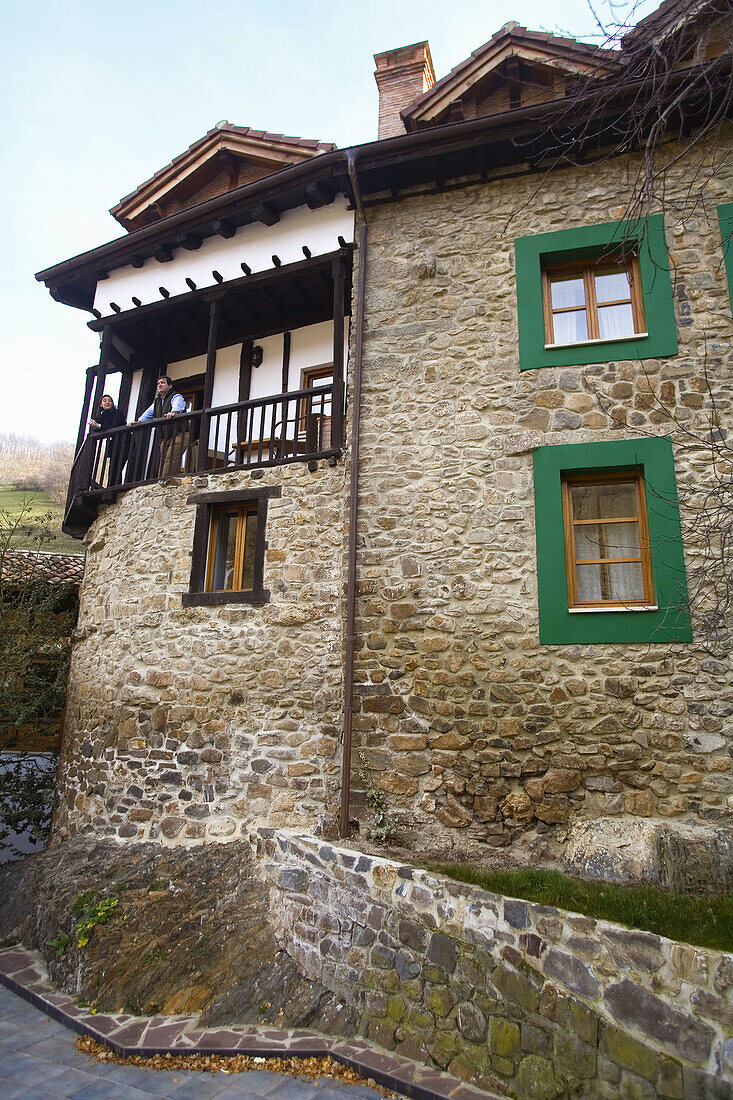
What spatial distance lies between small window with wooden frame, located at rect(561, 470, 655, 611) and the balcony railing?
267 cm

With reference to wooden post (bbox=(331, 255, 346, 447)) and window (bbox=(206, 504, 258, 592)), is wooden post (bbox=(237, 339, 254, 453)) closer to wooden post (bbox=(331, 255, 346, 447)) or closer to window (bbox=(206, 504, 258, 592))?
wooden post (bbox=(331, 255, 346, 447))

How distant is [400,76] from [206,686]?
8509mm

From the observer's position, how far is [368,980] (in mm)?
5199

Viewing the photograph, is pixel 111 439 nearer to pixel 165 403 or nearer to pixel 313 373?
pixel 165 403

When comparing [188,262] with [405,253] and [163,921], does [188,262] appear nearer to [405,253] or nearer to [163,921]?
[405,253]

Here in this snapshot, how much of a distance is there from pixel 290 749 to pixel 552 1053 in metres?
3.48

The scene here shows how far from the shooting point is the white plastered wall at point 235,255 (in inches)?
327

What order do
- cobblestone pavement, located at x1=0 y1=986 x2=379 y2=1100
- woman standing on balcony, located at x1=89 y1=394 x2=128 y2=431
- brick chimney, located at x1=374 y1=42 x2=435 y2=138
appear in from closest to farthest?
cobblestone pavement, located at x1=0 y1=986 x2=379 y2=1100 < brick chimney, located at x1=374 y1=42 x2=435 y2=138 < woman standing on balcony, located at x1=89 y1=394 x2=128 y2=431

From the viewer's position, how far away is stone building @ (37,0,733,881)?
595 cm

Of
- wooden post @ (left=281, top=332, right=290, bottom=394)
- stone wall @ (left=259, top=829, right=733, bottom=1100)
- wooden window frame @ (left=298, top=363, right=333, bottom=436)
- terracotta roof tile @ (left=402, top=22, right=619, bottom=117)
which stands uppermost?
terracotta roof tile @ (left=402, top=22, right=619, bottom=117)

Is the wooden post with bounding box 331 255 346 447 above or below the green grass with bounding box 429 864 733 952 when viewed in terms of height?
above

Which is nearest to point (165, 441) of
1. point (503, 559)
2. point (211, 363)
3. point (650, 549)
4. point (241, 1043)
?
point (211, 363)

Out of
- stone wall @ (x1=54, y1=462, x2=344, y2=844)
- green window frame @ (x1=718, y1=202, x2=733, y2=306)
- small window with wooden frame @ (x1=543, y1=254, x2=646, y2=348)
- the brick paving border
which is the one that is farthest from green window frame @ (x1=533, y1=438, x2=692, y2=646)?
the brick paving border

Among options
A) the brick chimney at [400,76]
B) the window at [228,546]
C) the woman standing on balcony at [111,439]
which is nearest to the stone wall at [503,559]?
the window at [228,546]
